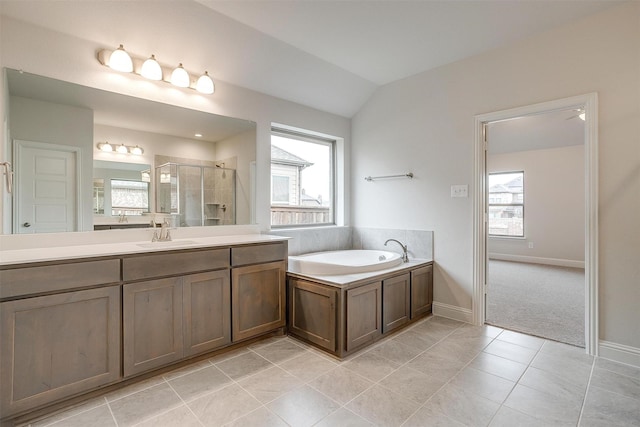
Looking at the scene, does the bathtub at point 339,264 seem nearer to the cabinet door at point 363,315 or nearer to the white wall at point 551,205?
the cabinet door at point 363,315

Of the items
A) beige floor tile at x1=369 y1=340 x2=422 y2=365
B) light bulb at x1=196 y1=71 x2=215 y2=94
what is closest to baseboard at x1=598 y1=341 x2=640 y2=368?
beige floor tile at x1=369 y1=340 x2=422 y2=365

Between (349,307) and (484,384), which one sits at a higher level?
(349,307)

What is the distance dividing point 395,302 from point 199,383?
175 centimetres

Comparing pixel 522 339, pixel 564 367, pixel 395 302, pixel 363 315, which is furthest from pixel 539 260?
pixel 363 315

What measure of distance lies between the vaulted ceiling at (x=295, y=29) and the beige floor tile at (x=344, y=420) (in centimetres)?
274

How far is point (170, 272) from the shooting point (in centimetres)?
212

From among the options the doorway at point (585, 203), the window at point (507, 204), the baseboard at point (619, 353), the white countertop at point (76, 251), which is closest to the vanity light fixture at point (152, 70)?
the white countertop at point (76, 251)

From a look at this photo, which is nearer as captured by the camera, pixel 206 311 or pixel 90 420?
pixel 90 420

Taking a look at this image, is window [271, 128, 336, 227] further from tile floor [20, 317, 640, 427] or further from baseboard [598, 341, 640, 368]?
baseboard [598, 341, 640, 368]

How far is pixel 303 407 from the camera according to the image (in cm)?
179

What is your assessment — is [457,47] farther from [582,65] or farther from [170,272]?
A: [170,272]

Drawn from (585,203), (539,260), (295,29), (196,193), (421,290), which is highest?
(295,29)

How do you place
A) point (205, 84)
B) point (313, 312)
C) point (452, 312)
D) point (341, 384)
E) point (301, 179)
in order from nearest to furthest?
point (341, 384), point (313, 312), point (205, 84), point (452, 312), point (301, 179)

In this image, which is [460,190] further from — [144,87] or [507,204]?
[507,204]
